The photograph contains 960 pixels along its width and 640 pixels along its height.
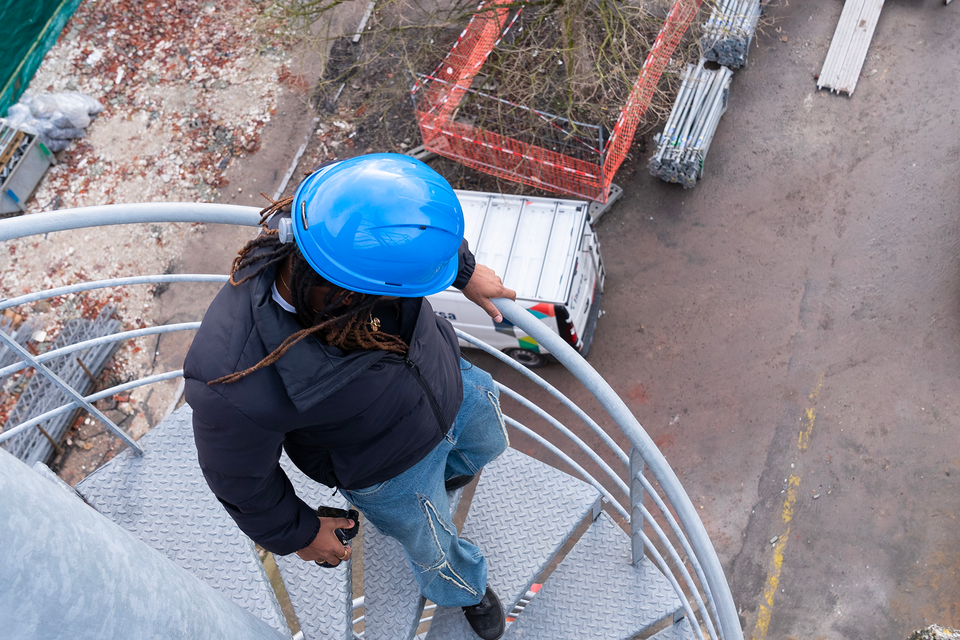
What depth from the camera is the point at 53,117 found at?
1063cm

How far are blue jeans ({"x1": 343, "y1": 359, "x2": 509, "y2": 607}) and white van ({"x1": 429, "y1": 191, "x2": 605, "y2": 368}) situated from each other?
4731 mm

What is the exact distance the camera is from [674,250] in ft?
31.1

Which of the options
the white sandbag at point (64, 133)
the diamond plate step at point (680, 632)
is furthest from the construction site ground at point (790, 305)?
the diamond plate step at point (680, 632)

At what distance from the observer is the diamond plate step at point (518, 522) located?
375cm

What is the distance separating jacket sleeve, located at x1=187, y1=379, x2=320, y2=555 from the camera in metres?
2.20

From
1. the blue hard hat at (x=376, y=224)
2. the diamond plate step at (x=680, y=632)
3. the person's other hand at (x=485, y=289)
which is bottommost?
the diamond plate step at (x=680, y=632)

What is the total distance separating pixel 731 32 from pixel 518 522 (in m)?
8.17

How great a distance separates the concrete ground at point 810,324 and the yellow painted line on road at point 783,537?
0.02 metres

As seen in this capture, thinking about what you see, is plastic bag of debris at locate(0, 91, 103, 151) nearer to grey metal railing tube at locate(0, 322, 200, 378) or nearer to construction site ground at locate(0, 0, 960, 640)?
construction site ground at locate(0, 0, 960, 640)

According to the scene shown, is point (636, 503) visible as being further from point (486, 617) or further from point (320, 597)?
point (320, 597)

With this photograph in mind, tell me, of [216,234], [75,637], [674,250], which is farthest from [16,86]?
[75,637]

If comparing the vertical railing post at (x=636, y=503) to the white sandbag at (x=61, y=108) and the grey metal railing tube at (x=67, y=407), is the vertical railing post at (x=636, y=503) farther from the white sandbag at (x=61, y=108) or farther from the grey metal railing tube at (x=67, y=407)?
the white sandbag at (x=61, y=108)

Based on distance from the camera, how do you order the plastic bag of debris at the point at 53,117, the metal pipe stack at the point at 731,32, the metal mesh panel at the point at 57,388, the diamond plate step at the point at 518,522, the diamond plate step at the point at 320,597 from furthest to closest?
the plastic bag of debris at the point at 53,117 → the metal pipe stack at the point at 731,32 → the metal mesh panel at the point at 57,388 → the diamond plate step at the point at 518,522 → the diamond plate step at the point at 320,597

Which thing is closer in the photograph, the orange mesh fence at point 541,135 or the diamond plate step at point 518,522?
the diamond plate step at point 518,522
